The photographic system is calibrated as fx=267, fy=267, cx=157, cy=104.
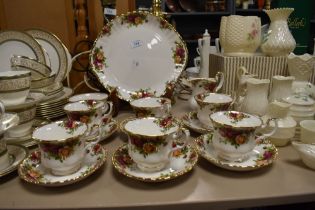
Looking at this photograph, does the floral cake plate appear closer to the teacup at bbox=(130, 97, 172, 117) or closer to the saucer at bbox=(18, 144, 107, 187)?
the teacup at bbox=(130, 97, 172, 117)

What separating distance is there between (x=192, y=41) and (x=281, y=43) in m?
1.88

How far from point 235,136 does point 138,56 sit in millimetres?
517

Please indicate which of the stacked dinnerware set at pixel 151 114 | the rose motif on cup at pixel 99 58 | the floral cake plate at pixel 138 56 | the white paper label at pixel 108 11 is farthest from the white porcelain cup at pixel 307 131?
the white paper label at pixel 108 11

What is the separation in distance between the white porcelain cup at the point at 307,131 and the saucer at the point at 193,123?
237 mm

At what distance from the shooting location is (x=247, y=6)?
9.11ft

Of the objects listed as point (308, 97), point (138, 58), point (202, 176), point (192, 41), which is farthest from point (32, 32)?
point (192, 41)

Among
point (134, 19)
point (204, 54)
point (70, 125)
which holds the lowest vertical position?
point (70, 125)

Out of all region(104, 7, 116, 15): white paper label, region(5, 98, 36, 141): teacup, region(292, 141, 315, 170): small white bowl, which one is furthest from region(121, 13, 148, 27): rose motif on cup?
region(292, 141, 315, 170): small white bowl

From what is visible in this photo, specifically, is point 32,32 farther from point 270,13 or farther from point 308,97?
point 308,97

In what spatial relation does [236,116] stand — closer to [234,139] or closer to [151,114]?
[234,139]

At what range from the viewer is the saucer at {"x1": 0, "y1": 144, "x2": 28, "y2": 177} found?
0.57m

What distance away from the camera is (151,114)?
771 millimetres

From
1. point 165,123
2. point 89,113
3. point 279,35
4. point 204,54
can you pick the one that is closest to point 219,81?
point 204,54

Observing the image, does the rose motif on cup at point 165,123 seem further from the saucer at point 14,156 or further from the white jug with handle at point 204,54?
the white jug with handle at point 204,54
